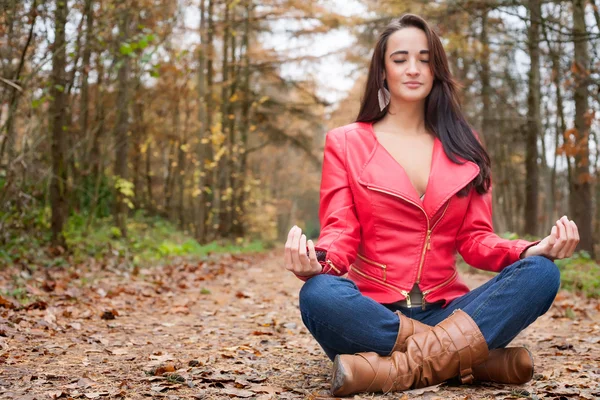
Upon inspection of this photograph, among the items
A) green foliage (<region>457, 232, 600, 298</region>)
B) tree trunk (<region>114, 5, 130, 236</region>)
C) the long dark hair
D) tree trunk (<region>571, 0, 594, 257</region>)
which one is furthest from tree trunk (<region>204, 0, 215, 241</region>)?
the long dark hair

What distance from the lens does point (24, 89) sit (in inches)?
253

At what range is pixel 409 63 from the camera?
3352 mm

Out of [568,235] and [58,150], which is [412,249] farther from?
[58,150]

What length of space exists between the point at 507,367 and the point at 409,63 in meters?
1.65

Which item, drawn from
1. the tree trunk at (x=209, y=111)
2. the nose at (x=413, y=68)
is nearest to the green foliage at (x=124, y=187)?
the tree trunk at (x=209, y=111)

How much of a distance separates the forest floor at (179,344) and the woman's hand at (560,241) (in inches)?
24.0

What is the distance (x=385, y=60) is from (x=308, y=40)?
46.6ft

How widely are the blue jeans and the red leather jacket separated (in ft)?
0.64

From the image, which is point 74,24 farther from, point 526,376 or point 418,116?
point 526,376

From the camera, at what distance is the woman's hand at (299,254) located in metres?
2.69

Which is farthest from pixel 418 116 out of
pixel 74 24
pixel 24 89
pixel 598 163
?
pixel 598 163

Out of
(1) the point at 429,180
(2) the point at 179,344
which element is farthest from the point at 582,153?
(2) the point at 179,344

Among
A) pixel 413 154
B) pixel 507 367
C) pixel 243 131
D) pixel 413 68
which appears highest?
pixel 243 131

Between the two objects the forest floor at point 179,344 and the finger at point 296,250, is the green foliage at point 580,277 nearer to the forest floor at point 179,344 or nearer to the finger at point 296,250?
the forest floor at point 179,344
